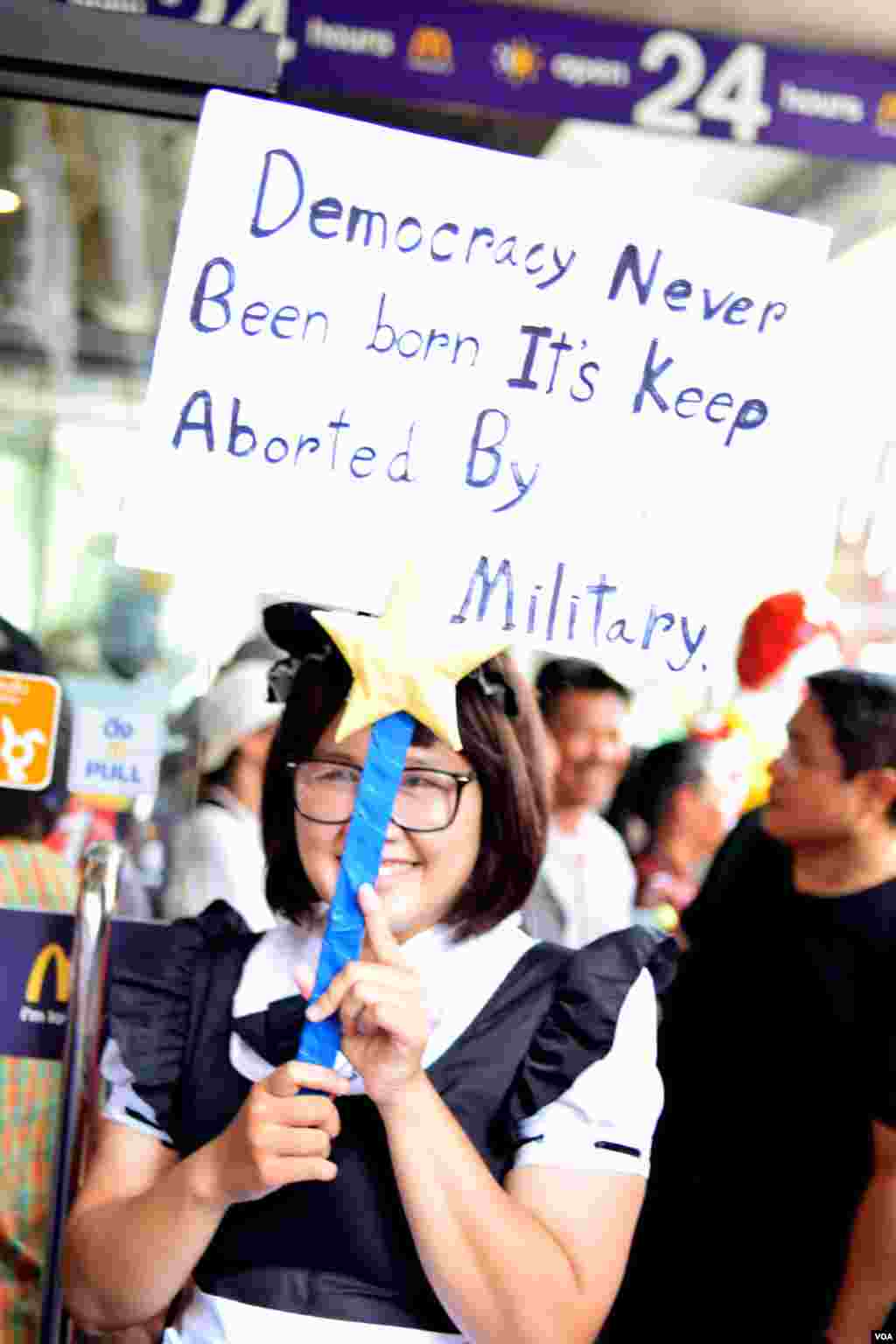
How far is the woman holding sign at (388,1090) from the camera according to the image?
1330 millimetres

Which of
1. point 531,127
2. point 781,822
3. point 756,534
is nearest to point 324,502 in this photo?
point 756,534

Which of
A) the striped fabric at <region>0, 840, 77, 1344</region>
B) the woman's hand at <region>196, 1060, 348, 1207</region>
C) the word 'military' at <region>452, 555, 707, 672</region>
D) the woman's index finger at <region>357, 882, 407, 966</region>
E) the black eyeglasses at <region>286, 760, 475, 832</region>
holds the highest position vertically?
the word 'military' at <region>452, 555, 707, 672</region>

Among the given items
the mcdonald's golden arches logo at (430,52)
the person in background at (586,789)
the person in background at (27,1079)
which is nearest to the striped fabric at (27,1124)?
the person in background at (27,1079)

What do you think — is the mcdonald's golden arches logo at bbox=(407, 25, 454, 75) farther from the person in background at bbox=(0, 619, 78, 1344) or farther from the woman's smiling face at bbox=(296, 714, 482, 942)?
the woman's smiling face at bbox=(296, 714, 482, 942)

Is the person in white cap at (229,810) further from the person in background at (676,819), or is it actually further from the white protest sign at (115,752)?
the person in background at (676,819)

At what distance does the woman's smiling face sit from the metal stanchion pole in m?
0.69

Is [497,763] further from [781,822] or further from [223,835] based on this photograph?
[223,835]

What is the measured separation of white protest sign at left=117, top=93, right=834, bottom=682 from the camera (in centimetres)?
149

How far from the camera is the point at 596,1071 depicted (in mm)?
1478

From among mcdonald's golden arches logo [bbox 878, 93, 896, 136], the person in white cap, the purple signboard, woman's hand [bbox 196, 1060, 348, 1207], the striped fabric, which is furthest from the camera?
mcdonald's golden arches logo [bbox 878, 93, 896, 136]

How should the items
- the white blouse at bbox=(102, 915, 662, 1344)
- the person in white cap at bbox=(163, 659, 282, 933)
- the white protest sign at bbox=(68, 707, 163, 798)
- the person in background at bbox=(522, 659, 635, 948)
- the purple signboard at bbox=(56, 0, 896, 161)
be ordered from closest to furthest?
the white blouse at bbox=(102, 915, 662, 1344) < the white protest sign at bbox=(68, 707, 163, 798) < the person in white cap at bbox=(163, 659, 282, 933) < the purple signboard at bbox=(56, 0, 896, 161) < the person in background at bbox=(522, 659, 635, 948)

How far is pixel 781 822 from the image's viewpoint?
2.43 m

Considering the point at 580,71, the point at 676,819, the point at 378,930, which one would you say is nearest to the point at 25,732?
the point at 378,930

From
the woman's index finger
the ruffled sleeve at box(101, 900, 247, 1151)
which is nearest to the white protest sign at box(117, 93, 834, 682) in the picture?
the woman's index finger
